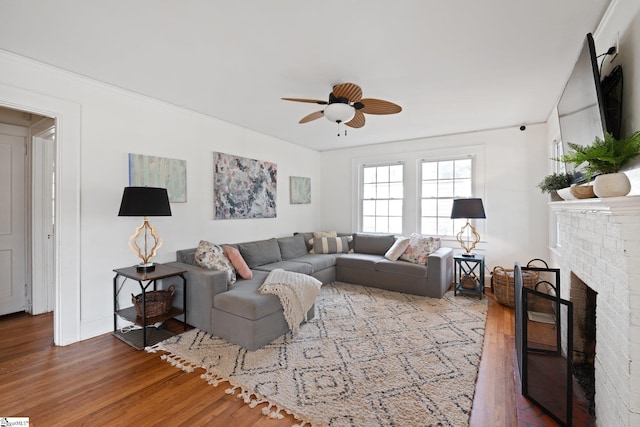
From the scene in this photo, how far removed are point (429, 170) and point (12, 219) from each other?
6.02m

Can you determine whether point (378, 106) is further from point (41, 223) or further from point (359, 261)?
Result: point (41, 223)

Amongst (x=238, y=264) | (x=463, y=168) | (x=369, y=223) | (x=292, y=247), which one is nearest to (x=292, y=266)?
(x=292, y=247)

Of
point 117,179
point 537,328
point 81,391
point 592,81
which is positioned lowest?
point 81,391

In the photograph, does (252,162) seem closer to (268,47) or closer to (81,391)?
(268,47)

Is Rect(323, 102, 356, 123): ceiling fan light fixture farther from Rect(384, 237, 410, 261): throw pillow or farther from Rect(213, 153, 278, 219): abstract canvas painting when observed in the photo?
Rect(384, 237, 410, 261): throw pillow

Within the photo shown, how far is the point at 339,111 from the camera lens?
8.67 ft

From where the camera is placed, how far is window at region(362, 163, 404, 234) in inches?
217

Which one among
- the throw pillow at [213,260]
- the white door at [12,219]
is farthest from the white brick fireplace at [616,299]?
the white door at [12,219]

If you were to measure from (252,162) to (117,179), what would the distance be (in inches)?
78.1

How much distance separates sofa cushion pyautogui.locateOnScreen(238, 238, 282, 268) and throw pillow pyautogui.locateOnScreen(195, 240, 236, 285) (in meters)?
0.84

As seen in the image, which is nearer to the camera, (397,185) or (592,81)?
(592,81)

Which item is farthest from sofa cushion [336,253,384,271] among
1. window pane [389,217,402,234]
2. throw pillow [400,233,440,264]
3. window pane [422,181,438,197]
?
window pane [422,181,438,197]

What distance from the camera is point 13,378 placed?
2182 millimetres

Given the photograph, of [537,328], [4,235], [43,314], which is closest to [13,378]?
[43,314]
